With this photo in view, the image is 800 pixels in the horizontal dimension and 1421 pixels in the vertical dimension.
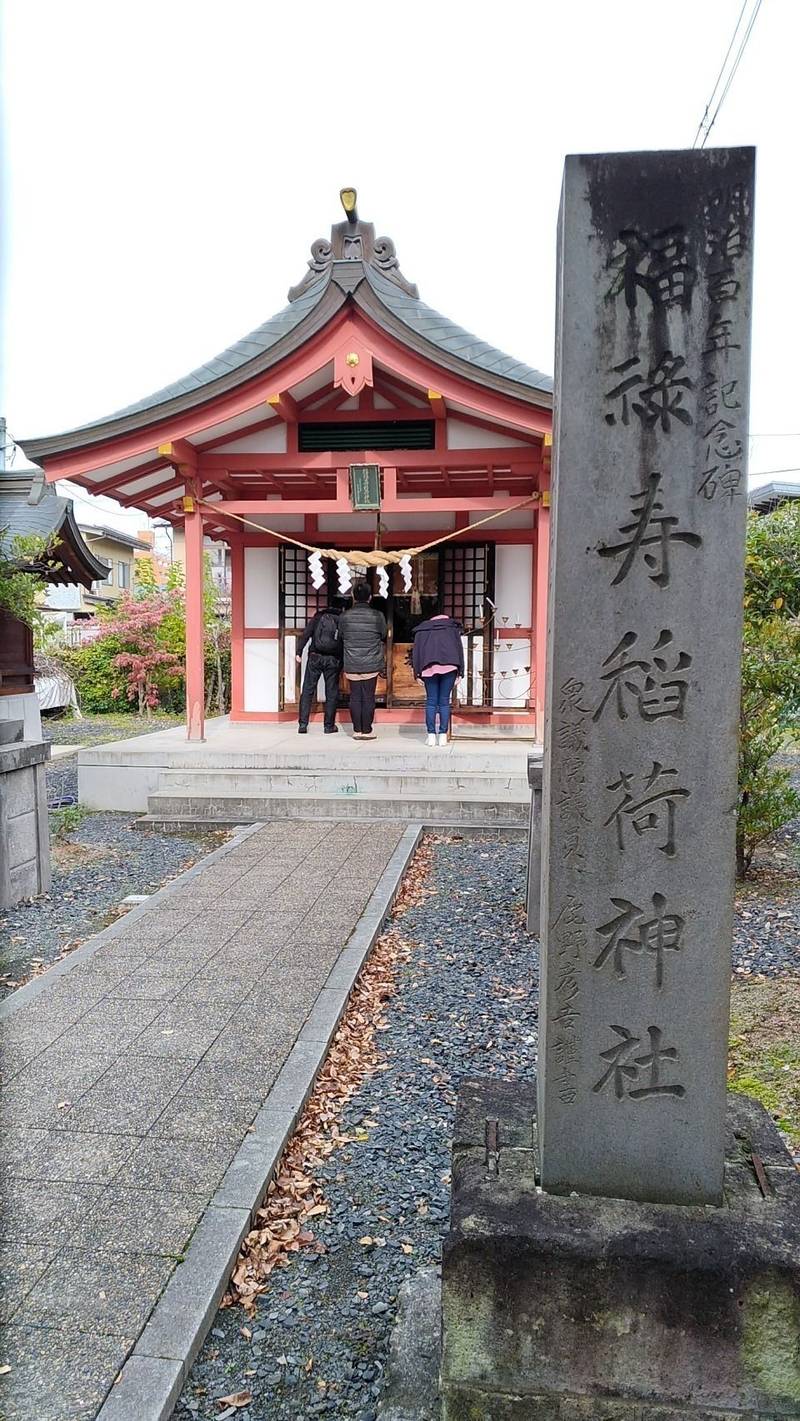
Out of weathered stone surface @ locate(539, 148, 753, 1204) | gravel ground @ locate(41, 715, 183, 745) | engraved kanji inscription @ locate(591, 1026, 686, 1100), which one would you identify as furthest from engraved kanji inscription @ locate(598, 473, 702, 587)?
gravel ground @ locate(41, 715, 183, 745)

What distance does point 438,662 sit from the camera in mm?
10258

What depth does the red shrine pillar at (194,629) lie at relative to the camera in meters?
10.6

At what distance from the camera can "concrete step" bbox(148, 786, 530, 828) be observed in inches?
343

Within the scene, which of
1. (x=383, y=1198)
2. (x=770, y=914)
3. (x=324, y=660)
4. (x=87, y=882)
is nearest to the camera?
(x=383, y=1198)

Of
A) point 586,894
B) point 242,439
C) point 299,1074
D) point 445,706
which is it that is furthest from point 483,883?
point 242,439

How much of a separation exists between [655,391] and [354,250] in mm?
10505

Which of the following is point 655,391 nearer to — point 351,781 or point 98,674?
point 351,781

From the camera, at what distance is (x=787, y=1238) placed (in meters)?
1.92

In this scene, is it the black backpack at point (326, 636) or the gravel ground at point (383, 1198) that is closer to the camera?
the gravel ground at point (383, 1198)

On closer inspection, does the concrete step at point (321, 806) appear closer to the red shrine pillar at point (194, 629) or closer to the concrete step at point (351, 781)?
the concrete step at point (351, 781)

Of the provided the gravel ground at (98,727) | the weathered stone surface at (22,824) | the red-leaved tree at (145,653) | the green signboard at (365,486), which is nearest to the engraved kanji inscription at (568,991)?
the weathered stone surface at (22,824)

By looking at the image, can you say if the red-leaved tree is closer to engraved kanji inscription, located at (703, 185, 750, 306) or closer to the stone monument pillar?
the stone monument pillar

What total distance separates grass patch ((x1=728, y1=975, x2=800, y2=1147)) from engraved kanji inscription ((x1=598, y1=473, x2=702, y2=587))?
240 cm

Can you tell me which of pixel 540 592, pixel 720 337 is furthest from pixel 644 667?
pixel 540 592
